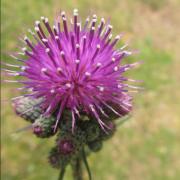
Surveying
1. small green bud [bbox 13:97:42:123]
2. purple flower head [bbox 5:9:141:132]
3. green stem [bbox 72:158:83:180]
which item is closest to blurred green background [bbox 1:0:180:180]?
green stem [bbox 72:158:83:180]

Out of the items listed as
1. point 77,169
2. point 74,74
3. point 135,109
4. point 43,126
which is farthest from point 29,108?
point 135,109

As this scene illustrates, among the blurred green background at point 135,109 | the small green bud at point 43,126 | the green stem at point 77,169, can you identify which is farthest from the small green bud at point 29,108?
the blurred green background at point 135,109

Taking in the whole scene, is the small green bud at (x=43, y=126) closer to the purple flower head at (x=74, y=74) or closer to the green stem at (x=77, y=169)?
the purple flower head at (x=74, y=74)

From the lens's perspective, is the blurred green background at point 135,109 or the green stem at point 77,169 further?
the blurred green background at point 135,109

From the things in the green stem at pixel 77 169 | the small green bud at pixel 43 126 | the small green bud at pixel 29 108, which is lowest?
the green stem at pixel 77 169

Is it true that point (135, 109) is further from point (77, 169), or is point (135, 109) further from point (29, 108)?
point (29, 108)

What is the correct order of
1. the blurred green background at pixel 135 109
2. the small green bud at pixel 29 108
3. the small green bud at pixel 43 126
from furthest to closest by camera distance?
the blurred green background at pixel 135 109, the small green bud at pixel 29 108, the small green bud at pixel 43 126

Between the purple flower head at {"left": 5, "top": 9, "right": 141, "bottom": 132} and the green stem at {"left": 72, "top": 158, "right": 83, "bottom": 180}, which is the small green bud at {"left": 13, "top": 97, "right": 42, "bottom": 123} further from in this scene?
the green stem at {"left": 72, "top": 158, "right": 83, "bottom": 180}

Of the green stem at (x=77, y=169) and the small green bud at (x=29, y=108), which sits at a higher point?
the small green bud at (x=29, y=108)

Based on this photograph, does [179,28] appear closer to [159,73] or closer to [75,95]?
[159,73]

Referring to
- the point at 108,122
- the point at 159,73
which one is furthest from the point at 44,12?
the point at 108,122
